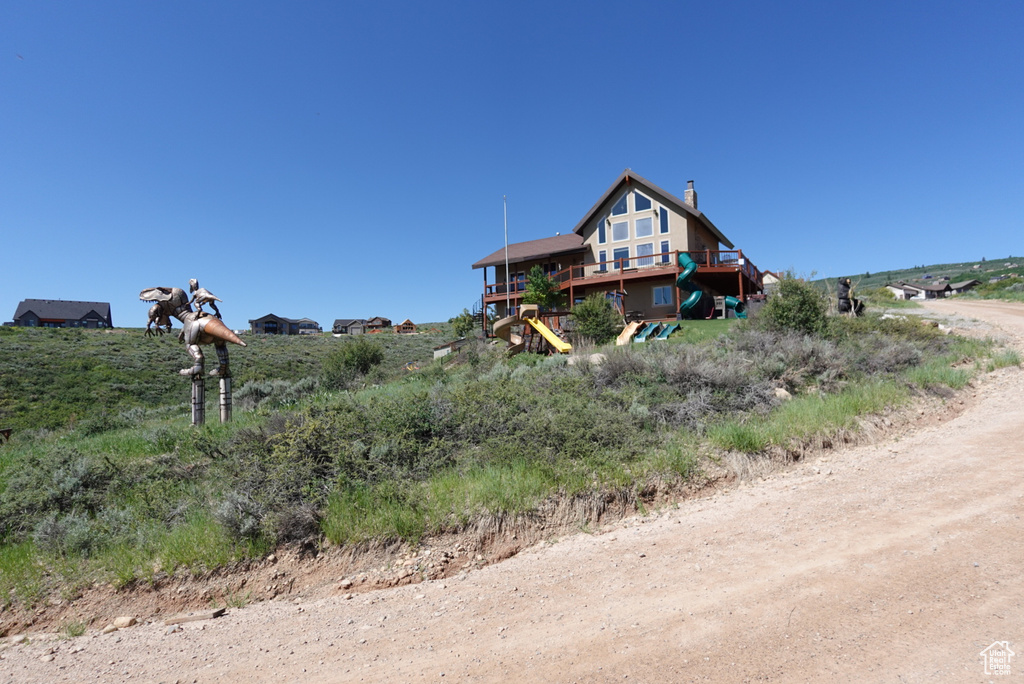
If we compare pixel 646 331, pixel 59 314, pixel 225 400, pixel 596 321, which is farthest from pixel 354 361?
pixel 59 314

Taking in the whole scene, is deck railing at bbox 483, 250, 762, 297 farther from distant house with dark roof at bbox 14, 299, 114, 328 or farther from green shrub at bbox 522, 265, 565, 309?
distant house with dark roof at bbox 14, 299, 114, 328

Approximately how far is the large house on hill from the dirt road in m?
22.1

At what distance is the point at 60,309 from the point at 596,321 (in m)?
86.3

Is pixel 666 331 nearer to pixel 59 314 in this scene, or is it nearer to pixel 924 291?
pixel 924 291

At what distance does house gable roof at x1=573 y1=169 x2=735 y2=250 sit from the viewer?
28766 millimetres

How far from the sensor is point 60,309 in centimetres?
7000

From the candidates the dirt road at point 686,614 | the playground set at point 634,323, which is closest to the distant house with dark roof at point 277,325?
the playground set at point 634,323

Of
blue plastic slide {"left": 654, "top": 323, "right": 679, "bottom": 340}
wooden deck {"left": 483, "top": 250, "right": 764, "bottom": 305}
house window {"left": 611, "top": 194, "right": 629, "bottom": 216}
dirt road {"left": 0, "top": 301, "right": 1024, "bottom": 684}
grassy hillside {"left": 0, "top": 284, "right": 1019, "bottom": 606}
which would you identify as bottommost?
dirt road {"left": 0, "top": 301, "right": 1024, "bottom": 684}

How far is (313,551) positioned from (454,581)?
1.54 m

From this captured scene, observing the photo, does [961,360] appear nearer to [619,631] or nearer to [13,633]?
[619,631]

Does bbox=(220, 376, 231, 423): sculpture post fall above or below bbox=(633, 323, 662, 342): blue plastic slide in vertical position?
below

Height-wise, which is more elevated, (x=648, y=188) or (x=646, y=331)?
(x=648, y=188)

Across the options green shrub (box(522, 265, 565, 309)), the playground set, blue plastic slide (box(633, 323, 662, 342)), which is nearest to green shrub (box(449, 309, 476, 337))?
green shrub (box(522, 265, 565, 309))

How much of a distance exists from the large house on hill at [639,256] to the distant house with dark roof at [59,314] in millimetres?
67740
